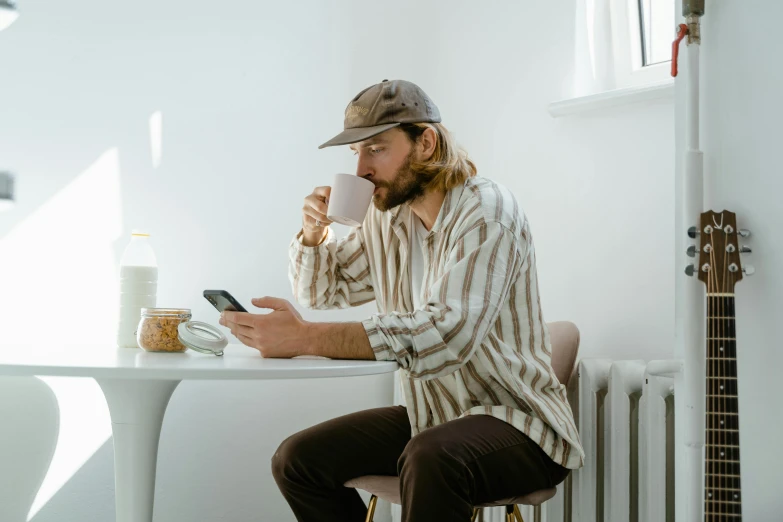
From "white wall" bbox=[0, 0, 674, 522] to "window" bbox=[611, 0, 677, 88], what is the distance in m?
0.15

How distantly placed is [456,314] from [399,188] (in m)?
0.40

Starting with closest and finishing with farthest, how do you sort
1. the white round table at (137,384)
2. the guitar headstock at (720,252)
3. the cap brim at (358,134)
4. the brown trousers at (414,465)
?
the white round table at (137,384)
the brown trousers at (414,465)
the guitar headstock at (720,252)
the cap brim at (358,134)

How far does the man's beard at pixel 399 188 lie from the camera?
1.65 meters

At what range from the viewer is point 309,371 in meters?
1.14

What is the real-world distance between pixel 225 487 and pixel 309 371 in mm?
1384

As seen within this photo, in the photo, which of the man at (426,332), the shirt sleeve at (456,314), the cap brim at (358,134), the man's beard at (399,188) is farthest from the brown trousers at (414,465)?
the cap brim at (358,134)

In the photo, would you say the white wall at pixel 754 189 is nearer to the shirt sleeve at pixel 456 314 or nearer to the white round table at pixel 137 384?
the shirt sleeve at pixel 456 314

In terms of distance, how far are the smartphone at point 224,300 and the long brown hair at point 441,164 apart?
495mm

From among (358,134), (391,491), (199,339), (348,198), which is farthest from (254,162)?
(391,491)

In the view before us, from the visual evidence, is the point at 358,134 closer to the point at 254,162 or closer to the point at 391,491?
the point at 391,491

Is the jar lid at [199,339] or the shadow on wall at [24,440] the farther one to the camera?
the shadow on wall at [24,440]

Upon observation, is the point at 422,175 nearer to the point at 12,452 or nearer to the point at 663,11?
the point at 663,11

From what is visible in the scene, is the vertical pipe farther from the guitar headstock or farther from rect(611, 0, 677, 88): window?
rect(611, 0, 677, 88): window

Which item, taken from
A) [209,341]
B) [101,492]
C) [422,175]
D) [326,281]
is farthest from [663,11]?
[101,492]
